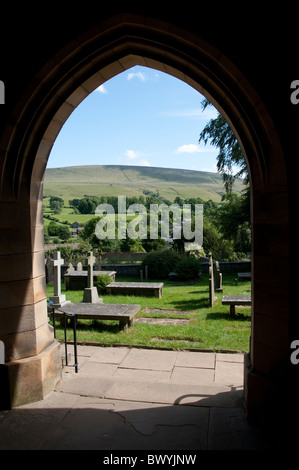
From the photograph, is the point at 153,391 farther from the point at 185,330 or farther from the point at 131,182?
the point at 131,182

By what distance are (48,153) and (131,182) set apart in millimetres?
157221

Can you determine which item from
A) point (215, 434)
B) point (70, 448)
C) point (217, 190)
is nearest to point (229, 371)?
point (215, 434)

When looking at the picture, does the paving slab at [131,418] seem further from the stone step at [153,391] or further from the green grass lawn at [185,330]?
the green grass lawn at [185,330]

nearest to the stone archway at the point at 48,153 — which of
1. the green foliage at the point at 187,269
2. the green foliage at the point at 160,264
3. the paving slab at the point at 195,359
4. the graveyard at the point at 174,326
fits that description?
the paving slab at the point at 195,359

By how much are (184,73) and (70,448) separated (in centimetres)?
368

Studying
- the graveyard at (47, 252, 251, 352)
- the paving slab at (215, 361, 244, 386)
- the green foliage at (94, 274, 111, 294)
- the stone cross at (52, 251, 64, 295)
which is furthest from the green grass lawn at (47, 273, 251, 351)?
the green foliage at (94, 274, 111, 294)

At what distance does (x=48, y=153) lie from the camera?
12.7ft

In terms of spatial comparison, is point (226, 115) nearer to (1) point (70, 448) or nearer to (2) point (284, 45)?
(2) point (284, 45)

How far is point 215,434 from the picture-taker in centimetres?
302

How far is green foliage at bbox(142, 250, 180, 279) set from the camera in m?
17.4

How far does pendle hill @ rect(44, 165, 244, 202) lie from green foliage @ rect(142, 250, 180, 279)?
10406cm

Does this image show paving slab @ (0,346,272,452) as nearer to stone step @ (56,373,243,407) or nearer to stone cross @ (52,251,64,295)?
stone step @ (56,373,243,407)

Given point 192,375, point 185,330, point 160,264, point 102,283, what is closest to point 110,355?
point 192,375

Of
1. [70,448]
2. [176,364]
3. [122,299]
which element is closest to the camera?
[70,448]
